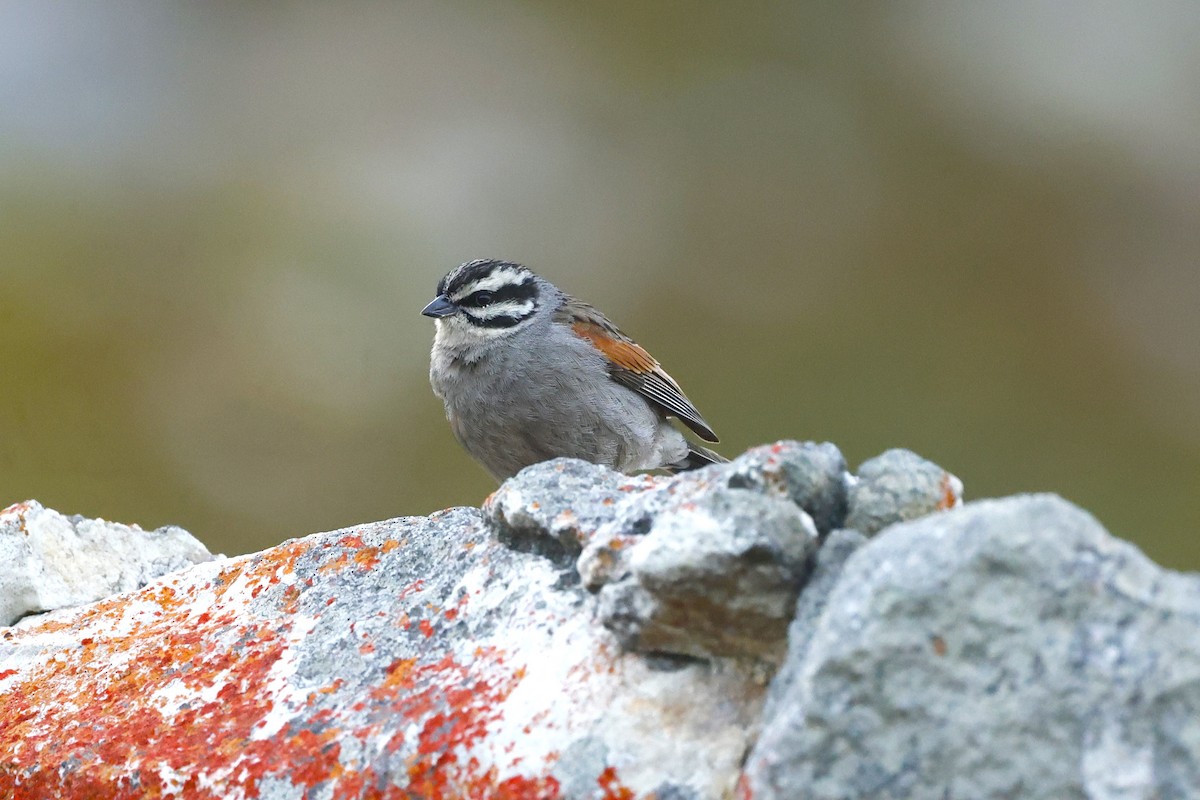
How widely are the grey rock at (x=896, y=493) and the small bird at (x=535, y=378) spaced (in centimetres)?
410

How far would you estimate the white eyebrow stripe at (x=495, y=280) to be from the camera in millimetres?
7582

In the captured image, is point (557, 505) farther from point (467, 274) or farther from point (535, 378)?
point (467, 274)

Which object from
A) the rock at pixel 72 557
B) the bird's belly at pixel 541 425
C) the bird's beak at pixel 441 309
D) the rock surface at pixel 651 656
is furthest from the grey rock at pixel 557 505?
the bird's beak at pixel 441 309

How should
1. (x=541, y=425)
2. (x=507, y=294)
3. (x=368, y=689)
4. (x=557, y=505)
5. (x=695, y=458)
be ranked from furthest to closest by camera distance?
(x=695, y=458), (x=507, y=294), (x=541, y=425), (x=557, y=505), (x=368, y=689)

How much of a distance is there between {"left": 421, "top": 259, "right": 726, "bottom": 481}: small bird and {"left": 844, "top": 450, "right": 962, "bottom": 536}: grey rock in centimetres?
410

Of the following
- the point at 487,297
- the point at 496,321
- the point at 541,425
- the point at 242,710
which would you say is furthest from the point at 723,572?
the point at 487,297

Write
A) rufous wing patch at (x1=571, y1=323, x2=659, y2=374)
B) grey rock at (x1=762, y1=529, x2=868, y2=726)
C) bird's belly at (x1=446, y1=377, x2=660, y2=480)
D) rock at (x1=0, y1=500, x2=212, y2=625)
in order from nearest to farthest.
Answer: grey rock at (x1=762, y1=529, x2=868, y2=726) < rock at (x1=0, y1=500, x2=212, y2=625) < bird's belly at (x1=446, y1=377, x2=660, y2=480) < rufous wing patch at (x1=571, y1=323, x2=659, y2=374)

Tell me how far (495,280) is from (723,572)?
515 centimetres

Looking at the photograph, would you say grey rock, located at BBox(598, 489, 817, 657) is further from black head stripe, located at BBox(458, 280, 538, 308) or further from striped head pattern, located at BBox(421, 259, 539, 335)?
black head stripe, located at BBox(458, 280, 538, 308)

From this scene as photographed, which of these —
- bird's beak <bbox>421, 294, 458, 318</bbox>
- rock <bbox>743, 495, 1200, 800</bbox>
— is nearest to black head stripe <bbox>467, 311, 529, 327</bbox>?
bird's beak <bbox>421, 294, 458, 318</bbox>

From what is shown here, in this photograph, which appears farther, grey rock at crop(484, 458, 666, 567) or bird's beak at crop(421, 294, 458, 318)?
bird's beak at crop(421, 294, 458, 318)

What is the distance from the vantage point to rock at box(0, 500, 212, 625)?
175 inches

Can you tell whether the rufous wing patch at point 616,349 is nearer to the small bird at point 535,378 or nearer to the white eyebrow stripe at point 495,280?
the small bird at point 535,378

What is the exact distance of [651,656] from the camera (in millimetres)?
2969
